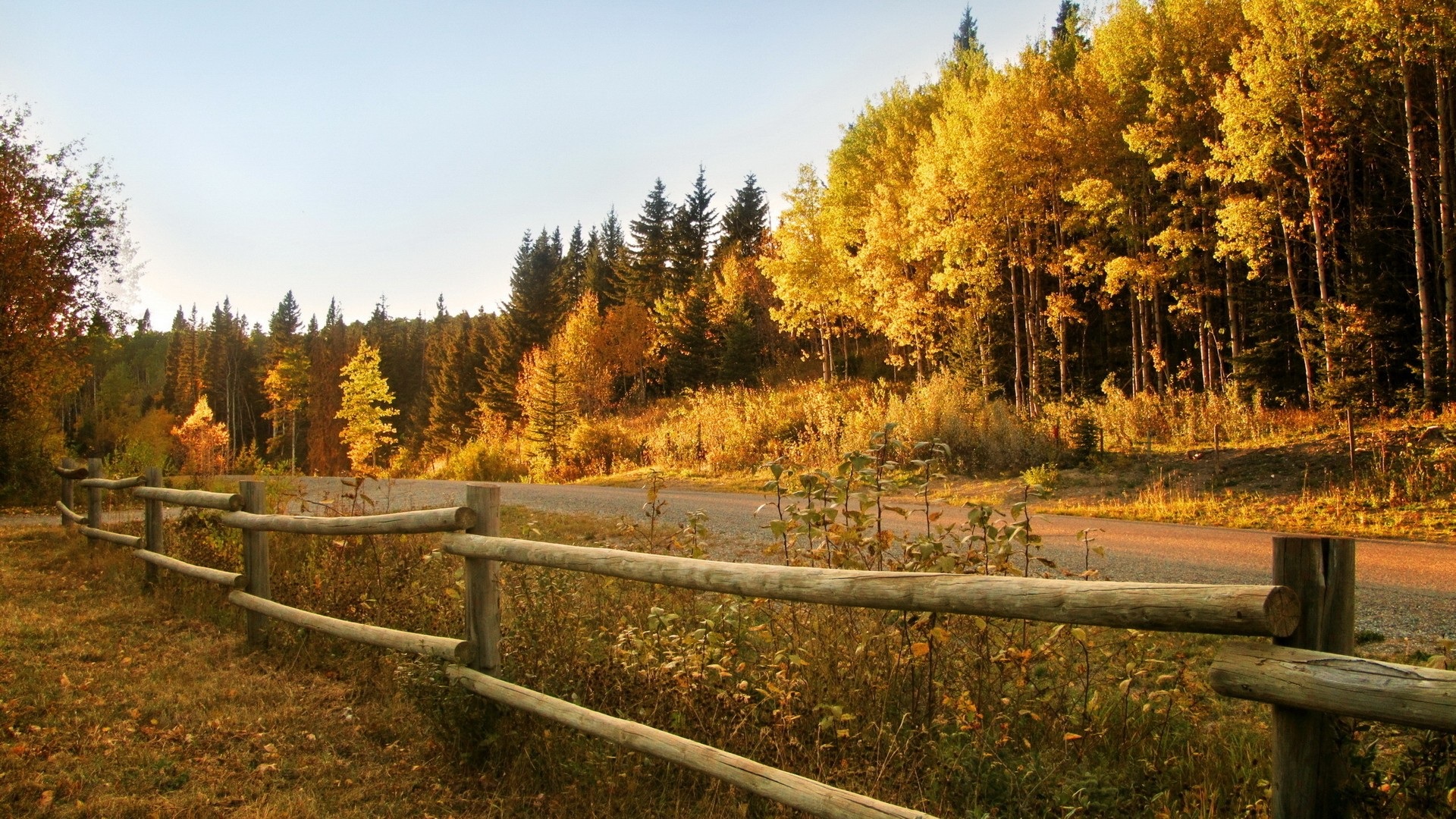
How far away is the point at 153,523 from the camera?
724cm

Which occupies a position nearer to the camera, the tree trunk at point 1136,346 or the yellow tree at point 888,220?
the tree trunk at point 1136,346

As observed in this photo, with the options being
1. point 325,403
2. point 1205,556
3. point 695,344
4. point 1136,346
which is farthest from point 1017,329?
point 325,403

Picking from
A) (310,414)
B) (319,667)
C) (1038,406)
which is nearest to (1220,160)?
(1038,406)

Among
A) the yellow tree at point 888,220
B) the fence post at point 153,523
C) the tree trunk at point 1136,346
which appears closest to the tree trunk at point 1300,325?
the tree trunk at point 1136,346

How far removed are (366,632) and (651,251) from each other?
45807 mm

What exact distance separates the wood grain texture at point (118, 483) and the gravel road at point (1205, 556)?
4.79 feet

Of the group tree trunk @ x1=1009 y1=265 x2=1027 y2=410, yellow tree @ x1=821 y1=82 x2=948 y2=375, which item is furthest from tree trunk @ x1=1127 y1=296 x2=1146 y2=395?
yellow tree @ x1=821 y1=82 x2=948 y2=375

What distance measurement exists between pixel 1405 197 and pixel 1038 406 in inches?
356

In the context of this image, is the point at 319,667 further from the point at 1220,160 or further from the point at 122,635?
the point at 1220,160

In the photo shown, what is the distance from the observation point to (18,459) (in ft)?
50.9

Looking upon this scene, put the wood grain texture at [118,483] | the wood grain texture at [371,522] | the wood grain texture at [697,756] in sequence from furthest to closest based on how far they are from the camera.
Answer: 1. the wood grain texture at [118,483]
2. the wood grain texture at [371,522]
3. the wood grain texture at [697,756]

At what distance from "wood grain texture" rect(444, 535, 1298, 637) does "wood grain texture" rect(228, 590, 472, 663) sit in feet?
3.48

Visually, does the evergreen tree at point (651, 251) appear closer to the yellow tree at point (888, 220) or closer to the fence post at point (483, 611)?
the yellow tree at point (888, 220)

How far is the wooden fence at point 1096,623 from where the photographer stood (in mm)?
1747
